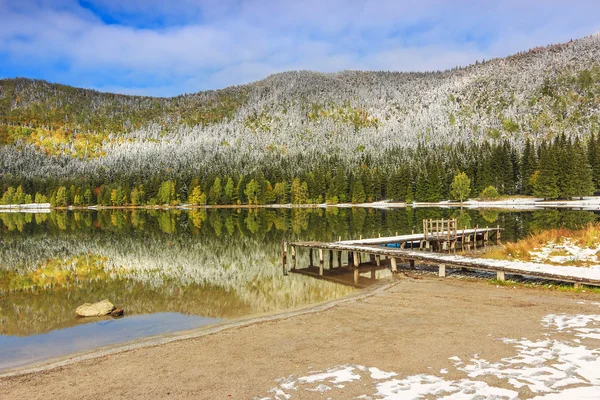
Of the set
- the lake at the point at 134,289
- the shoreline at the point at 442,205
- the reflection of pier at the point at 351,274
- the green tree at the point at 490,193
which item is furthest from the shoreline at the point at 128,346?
the green tree at the point at 490,193

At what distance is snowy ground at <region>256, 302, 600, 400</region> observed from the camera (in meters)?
9.22

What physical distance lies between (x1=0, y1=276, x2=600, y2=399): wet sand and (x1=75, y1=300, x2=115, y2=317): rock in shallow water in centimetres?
765

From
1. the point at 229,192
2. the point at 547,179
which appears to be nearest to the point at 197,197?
the point at 229,192

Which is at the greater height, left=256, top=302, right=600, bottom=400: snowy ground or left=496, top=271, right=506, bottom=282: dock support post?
left=256, top=302, right=600, bottom=400: snowy ground

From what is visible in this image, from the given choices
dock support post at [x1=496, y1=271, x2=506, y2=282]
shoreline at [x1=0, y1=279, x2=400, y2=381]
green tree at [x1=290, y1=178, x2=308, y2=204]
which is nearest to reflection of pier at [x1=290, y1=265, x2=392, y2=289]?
dock support post at [x1=496, y1=271, x2=506, y2=282]

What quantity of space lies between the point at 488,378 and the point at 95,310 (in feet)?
59.2

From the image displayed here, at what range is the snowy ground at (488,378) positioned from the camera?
9219 mm

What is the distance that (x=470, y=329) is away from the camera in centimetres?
1448

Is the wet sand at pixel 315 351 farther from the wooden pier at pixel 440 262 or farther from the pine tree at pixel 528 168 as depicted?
the pine tree at pixel 528 168

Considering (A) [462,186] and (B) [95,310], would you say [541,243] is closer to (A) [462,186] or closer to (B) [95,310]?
(B) [95,310]

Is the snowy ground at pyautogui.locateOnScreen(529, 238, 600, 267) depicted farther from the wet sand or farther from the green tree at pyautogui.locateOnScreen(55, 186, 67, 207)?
the green tree at pyautogui.locateOnScreen(55, 186, 67, 207)

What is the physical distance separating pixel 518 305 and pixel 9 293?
27.6m

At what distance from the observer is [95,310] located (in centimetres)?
2150

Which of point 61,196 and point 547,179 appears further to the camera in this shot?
point 61,196
